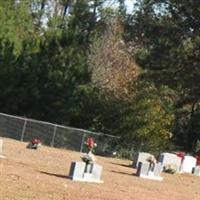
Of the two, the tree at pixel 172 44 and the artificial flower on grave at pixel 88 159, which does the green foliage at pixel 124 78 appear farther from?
the artificial flower on grave at pixel 88 159

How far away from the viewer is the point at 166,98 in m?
41.7

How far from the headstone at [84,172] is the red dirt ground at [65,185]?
244 mm

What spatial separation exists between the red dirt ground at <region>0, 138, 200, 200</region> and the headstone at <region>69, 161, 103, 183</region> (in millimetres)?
244

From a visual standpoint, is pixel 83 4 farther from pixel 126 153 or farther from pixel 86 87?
pixel 126 153

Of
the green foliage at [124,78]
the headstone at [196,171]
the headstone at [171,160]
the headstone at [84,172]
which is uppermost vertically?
the green foliage at [124,78]

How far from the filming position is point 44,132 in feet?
121

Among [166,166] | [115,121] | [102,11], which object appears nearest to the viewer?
[166,166]

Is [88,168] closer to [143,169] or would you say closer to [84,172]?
[84,172]

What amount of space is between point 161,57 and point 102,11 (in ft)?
112

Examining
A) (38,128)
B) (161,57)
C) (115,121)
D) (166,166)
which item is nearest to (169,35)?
(161,57)

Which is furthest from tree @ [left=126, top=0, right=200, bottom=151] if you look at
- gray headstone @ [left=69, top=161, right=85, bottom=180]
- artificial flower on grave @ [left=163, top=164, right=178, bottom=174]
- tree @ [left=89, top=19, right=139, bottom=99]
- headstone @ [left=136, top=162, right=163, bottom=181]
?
gray headstone @ [left=69, top=161, right=85, bottom=180]

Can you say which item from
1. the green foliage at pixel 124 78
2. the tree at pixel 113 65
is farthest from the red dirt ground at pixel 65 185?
the tree at pixel 113 65

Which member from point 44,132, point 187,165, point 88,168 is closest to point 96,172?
point 88,168

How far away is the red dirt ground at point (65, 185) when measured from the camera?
49.6 feet
